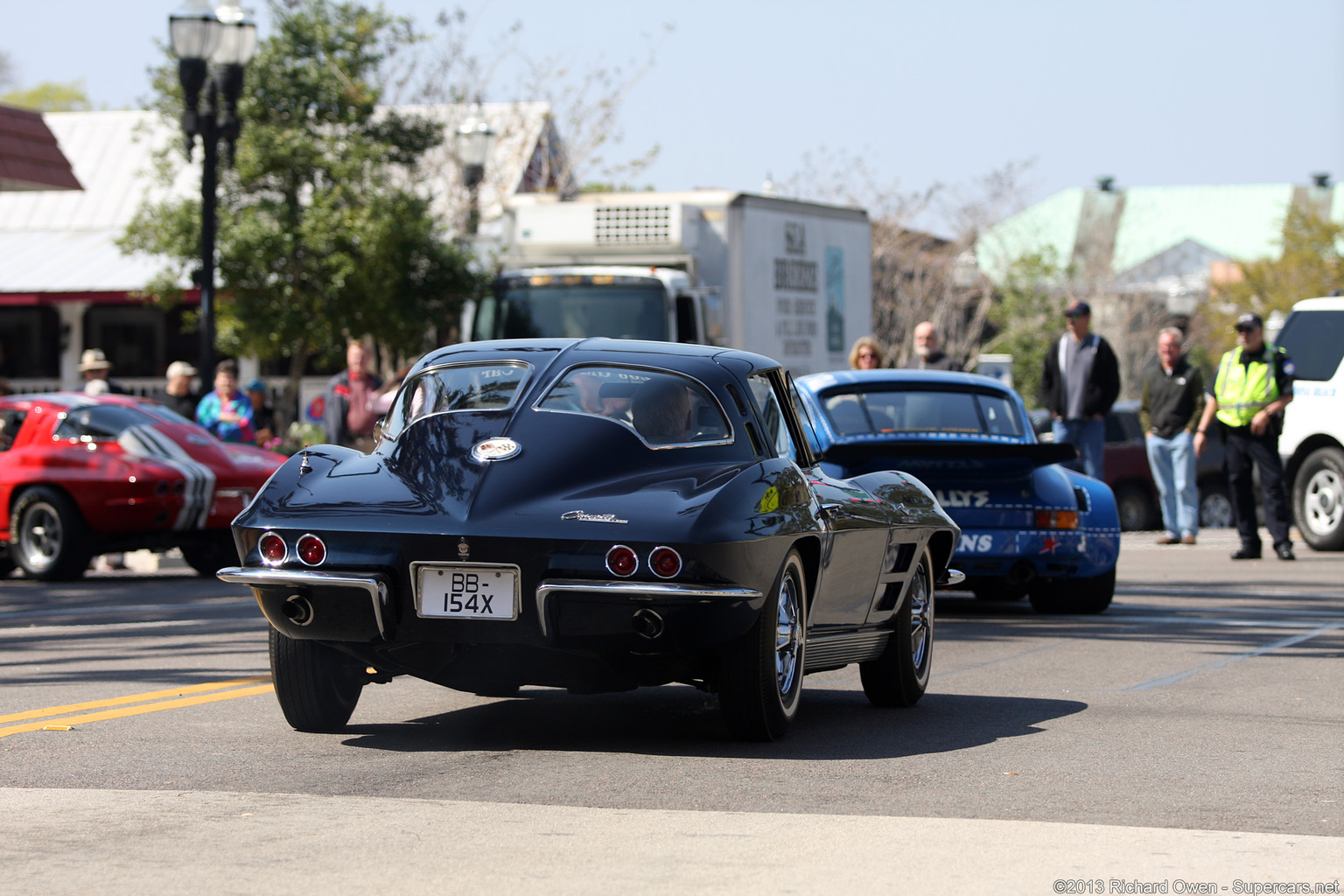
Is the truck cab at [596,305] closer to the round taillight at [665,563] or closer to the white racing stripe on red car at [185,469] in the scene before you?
the white racing stripe on red car at [185,469]

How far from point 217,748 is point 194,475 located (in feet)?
27.6

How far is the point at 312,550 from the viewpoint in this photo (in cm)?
630

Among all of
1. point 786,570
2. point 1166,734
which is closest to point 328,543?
point 786,570

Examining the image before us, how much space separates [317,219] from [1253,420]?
14.1 meters

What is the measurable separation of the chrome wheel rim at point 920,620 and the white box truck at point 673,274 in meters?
12.4

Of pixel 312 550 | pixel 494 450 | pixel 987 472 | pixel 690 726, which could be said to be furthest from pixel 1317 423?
pixel 312 550

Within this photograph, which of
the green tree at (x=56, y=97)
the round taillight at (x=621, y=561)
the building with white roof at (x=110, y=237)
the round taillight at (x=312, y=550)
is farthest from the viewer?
the green tree at (x=56, y=97)

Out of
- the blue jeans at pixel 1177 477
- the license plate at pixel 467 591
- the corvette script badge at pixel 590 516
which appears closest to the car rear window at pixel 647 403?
the corvette script badge at pixel 590 516

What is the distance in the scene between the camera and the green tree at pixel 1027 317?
4838 cm

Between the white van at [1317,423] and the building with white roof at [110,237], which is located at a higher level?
the building with white roof at [110,237]

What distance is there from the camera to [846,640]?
7.45 metres

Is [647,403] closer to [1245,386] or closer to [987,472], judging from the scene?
[987,472]

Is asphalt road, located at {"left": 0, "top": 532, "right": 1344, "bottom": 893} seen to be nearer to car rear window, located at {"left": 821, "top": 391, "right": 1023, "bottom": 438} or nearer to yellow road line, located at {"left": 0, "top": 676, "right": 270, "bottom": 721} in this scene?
yellow road line, located at {"left": 0, "top": 676, "right": 270, "bottom": 721}

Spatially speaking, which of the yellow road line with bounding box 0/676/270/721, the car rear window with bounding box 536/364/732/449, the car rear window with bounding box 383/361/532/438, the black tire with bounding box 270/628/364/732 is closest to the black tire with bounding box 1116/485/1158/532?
the yellow road line with bounding box 0/676/270/721
